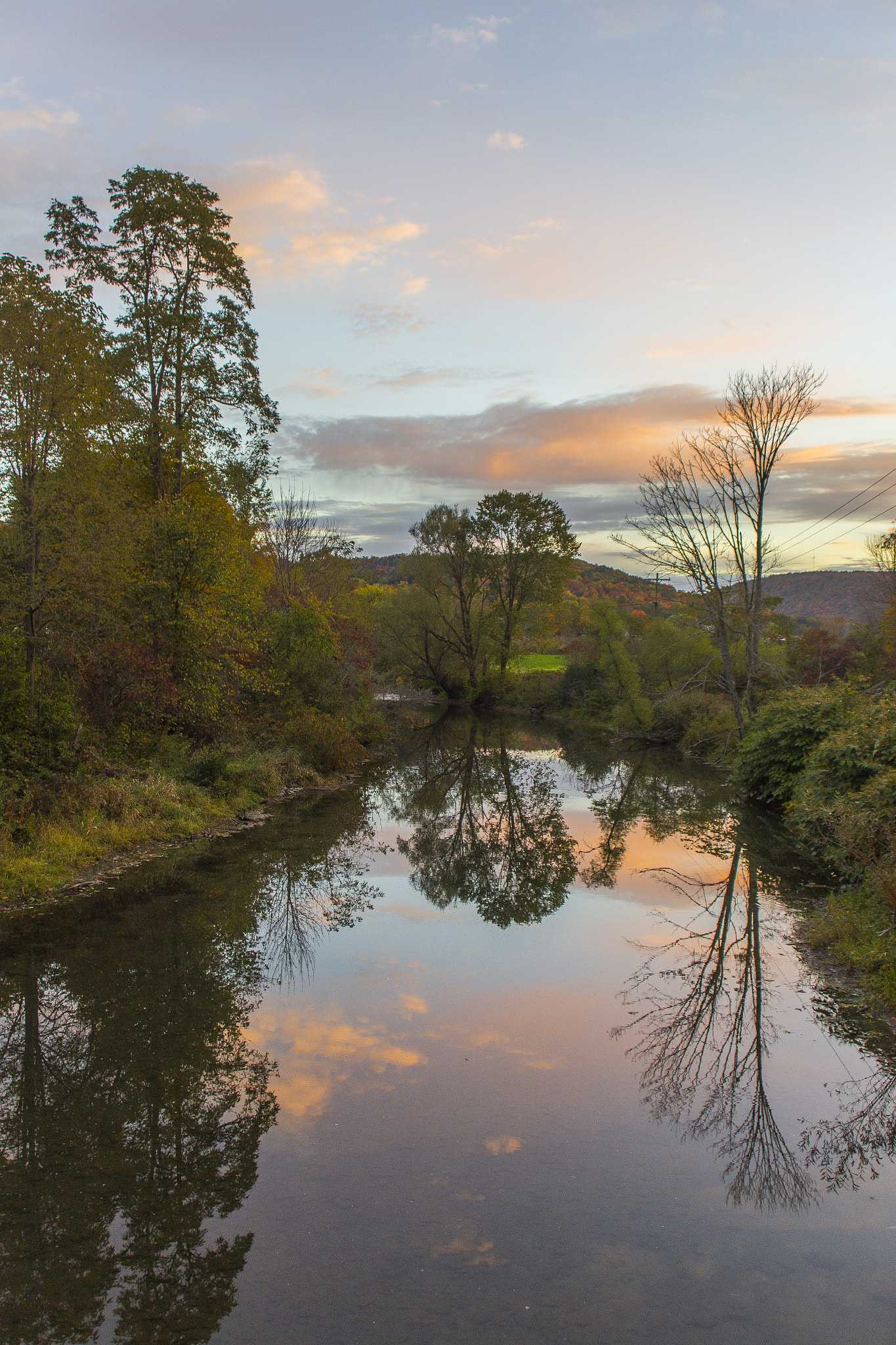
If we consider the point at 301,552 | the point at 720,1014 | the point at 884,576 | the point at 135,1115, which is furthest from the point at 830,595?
the point at 135,1115

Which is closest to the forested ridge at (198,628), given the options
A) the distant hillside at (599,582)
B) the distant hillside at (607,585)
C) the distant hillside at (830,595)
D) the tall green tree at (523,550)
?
the distant hillside at (830,595)

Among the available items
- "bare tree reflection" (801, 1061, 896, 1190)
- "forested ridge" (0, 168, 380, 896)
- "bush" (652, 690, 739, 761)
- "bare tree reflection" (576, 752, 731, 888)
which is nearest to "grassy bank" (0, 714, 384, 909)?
"forested ridge" (0, 168, 380, 896)

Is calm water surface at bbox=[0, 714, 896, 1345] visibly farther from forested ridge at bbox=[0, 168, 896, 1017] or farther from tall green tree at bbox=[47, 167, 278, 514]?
tall green tree at bbox=[47, 167, 278, 514]

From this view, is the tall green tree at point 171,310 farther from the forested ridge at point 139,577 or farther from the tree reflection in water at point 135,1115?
the tree reflection in water at point 135,1115

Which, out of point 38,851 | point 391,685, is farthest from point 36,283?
point 391,685

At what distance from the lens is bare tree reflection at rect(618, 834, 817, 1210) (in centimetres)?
504

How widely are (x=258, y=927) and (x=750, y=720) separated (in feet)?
47.6

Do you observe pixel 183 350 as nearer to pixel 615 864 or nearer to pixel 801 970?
pixel 615 864

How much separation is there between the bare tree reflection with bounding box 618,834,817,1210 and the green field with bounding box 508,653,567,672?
39851 mm

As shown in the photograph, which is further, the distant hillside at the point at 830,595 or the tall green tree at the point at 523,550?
the tall green tree at the point at 523,550

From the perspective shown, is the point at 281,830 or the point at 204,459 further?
the point at 204,459

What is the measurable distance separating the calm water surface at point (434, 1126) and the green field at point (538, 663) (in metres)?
39.5

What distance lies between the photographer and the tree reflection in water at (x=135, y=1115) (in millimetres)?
3850

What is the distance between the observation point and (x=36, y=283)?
1254 centimetres
